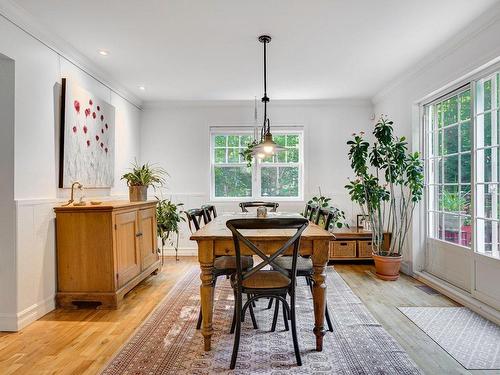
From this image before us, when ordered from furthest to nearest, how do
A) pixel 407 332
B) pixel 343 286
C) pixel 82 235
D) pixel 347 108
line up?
pixel 347 108
pixel 343 286
pixel 82 235
pixel 407 332

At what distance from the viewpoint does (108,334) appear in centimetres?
244

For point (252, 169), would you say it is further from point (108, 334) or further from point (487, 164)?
point (108, 334)

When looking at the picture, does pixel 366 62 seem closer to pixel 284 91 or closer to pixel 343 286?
Answer: pixel 284 91

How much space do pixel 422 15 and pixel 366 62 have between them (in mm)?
1025

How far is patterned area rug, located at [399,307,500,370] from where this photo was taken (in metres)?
2.03

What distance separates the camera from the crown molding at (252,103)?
16.8ft

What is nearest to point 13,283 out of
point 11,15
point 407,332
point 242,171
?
point 11,15

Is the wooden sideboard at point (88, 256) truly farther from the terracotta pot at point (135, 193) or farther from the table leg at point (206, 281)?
the table leg at point (206, 281)

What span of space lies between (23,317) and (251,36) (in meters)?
3.06

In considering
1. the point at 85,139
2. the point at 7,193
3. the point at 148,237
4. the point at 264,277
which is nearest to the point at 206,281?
the point at 264,277

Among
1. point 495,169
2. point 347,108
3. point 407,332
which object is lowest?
point 407,332

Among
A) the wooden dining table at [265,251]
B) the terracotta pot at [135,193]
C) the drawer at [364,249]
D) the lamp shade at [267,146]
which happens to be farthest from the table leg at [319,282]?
the drawer at [364,249]

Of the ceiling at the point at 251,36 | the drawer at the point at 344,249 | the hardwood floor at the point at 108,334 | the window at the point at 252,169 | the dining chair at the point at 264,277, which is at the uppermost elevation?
the ceiling at the point at 251,36

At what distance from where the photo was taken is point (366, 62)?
3.60 meters
